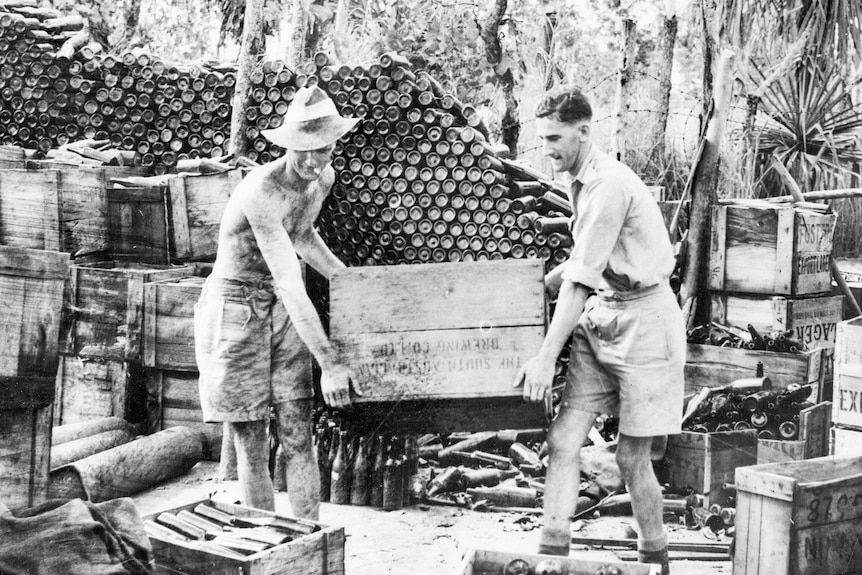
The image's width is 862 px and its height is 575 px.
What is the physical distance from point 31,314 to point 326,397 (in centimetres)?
131

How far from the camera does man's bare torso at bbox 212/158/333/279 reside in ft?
14.1

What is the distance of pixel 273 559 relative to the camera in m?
3.48

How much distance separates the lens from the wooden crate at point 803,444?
5.65 m

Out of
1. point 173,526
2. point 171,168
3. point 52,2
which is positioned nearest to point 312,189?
point 173,526

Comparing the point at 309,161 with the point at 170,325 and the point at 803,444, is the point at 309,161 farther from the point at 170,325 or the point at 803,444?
the point at 803,444

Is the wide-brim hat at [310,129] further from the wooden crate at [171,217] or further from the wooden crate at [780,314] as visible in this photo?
the wooden crate at [780,314]

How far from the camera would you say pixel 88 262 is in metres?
7.70

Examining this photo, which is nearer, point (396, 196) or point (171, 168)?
point (396, 196)

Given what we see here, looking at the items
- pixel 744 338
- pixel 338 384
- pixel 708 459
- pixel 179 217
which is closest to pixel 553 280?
pixel 338 384

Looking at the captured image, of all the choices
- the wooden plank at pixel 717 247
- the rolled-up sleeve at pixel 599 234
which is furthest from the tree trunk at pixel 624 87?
the rolled-up sleeve at pixel 599 234

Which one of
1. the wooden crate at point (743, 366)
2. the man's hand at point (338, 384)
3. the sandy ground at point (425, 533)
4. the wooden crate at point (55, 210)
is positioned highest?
the wooden crate at point (55, 210)

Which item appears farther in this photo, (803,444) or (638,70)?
(638,70)

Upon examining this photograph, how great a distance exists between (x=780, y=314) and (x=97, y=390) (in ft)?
17.2

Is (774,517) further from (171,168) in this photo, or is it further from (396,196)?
(171,168)
